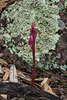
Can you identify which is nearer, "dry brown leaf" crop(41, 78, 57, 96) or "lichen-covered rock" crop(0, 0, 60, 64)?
"dry brown leaf" crop(41, 78, 57, 96)

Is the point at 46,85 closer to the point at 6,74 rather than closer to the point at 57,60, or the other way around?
the point at 57,60

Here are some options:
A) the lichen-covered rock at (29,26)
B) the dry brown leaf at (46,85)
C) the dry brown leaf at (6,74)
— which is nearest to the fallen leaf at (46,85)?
the dry brown leaf at (46,85)

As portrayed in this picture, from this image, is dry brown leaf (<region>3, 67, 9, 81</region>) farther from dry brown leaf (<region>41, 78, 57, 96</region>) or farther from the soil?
dry brown leaf (<region>41, 78, 57, 96</region>)

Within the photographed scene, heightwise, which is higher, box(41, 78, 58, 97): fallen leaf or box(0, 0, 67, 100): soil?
box(0, 0, 67, 100): soil

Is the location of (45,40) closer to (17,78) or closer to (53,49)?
(53,49)

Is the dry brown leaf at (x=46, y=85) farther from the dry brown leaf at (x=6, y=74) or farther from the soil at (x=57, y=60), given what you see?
the dry brown leaf at (x=6, y=74)

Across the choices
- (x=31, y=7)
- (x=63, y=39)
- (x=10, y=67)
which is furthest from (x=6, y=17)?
(x=63, y=39)

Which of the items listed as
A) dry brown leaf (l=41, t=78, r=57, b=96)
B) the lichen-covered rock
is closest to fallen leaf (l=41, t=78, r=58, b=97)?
dry brown leaf (l=41, t=78, r=57, b=96)

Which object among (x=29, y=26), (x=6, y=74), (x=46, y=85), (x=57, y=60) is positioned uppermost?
(x=29, y=26)

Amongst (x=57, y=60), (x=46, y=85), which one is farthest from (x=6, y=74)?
(x=57, y=60)
